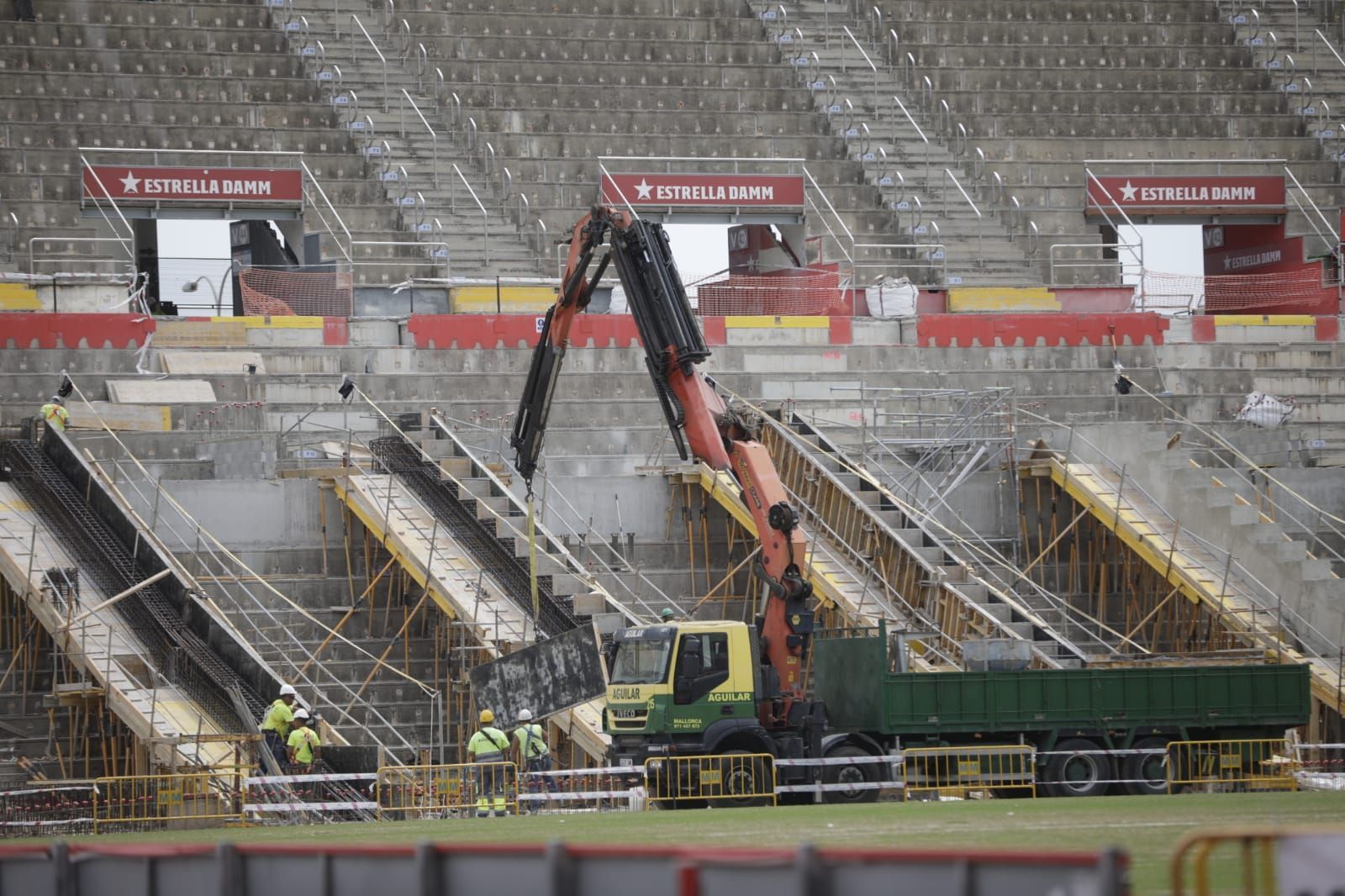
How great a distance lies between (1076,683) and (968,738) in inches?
53.9

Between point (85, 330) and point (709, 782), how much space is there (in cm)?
1778

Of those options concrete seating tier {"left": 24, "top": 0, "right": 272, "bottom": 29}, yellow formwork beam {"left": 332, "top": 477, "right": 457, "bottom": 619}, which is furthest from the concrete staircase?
concrete seating tier {"left": 24, "top": 0, "right": 272, "bottom": 29}

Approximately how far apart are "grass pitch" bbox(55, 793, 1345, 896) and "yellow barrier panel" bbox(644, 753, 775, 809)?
147 cm

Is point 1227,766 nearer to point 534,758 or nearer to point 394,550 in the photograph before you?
point 534,758

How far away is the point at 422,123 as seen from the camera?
143ft

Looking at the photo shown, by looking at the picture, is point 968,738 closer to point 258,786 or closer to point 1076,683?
point 1076,683

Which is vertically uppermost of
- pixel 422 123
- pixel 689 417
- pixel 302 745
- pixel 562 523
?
pixel 422 123

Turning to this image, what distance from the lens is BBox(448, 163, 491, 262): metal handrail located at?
4059 cm

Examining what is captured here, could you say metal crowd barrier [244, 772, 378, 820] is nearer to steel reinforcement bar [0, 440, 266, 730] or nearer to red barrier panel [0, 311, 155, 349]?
steel reinforcement bar [0, 440, 266, 730]

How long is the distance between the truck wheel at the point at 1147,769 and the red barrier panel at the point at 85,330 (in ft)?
63.7

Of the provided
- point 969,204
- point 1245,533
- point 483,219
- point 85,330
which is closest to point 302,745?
point 85,330

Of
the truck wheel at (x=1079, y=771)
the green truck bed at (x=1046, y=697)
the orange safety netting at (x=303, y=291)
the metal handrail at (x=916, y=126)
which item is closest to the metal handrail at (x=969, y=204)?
the metal handrail at (x=916, y=126)

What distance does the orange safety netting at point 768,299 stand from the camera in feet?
131

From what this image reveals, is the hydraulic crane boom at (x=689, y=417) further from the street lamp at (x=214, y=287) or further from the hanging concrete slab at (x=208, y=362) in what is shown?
the street lamp at (x=214, y=287)
